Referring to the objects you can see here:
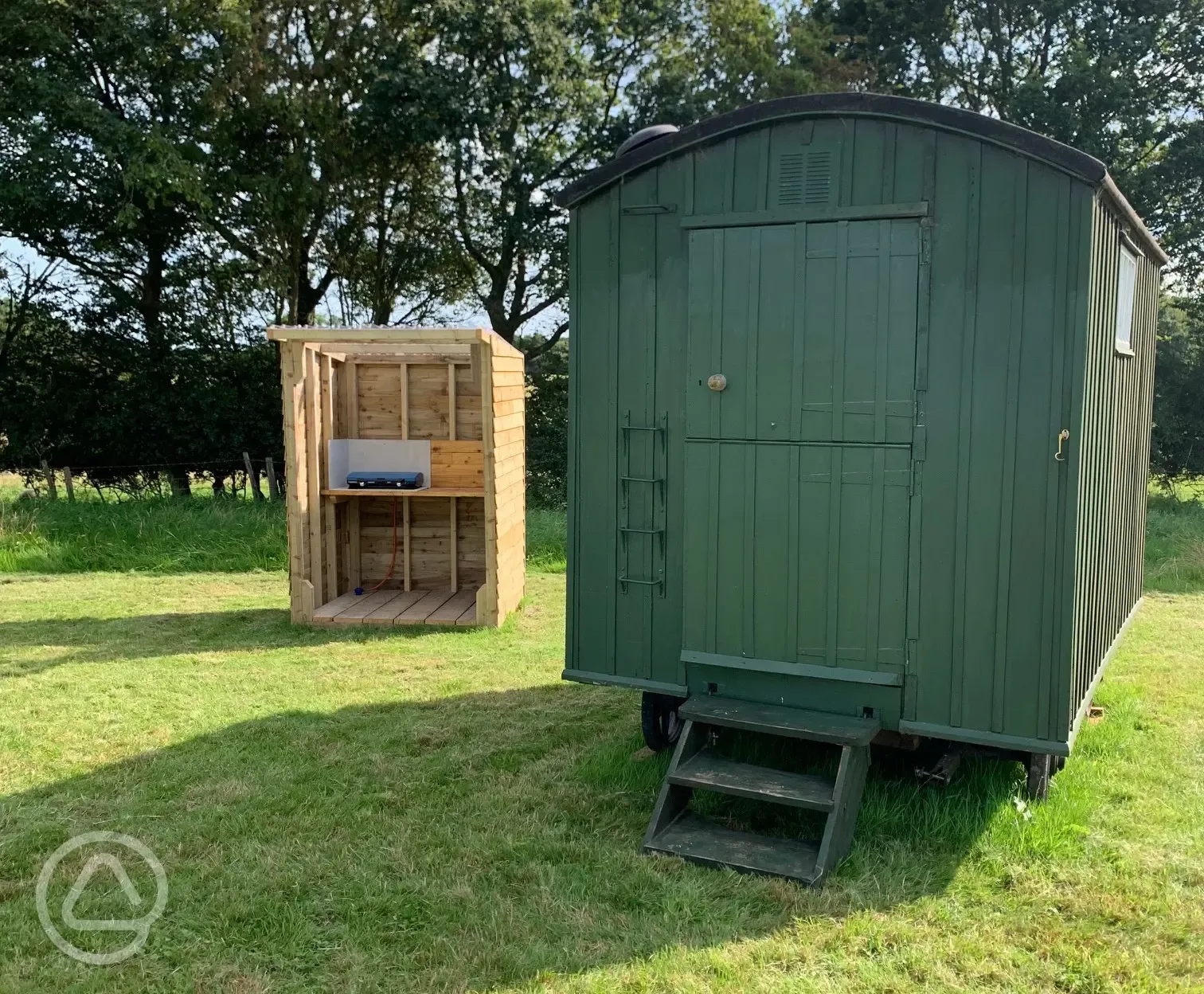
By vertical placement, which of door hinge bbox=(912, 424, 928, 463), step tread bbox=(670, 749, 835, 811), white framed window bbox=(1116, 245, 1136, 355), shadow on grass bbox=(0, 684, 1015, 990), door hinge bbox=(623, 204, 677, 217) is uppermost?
door hinge bbox=(623, 204, 677, 217)

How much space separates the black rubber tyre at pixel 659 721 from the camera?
4.81 metres

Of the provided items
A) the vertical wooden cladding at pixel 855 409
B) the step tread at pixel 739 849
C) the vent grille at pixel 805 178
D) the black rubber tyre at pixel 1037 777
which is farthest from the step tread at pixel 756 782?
the vent grille at pixel 805 178

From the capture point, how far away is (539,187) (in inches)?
680

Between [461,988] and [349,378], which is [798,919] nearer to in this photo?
[461,988]

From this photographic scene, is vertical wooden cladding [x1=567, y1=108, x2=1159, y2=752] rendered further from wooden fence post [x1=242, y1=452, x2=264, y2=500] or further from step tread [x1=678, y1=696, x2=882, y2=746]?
wooden fence post [x1=242, y1=452, x2=264, y2=500]

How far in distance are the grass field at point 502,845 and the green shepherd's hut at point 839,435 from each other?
1.05ft

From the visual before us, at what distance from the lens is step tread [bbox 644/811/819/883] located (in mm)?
3658

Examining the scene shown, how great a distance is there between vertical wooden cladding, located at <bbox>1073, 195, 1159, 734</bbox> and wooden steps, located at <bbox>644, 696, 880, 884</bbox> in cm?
86

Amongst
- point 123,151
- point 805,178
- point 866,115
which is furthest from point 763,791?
point 123,151

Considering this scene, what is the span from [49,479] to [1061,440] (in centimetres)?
1419

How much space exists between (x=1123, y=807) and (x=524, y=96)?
14.9m

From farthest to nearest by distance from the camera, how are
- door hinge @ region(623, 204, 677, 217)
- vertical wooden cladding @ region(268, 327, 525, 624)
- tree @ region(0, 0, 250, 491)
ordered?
1. tree @ region(0, 0, 250, 491)
2. vertical wooden cladding @ region(268, 327, 525, 624)
3. door hinge @ region(623, 204, 677, 217)

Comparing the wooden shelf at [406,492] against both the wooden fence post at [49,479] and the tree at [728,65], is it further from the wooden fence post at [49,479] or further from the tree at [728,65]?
the tree at [728,65]

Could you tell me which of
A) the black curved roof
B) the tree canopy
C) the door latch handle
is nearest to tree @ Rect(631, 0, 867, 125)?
the tree canopy
